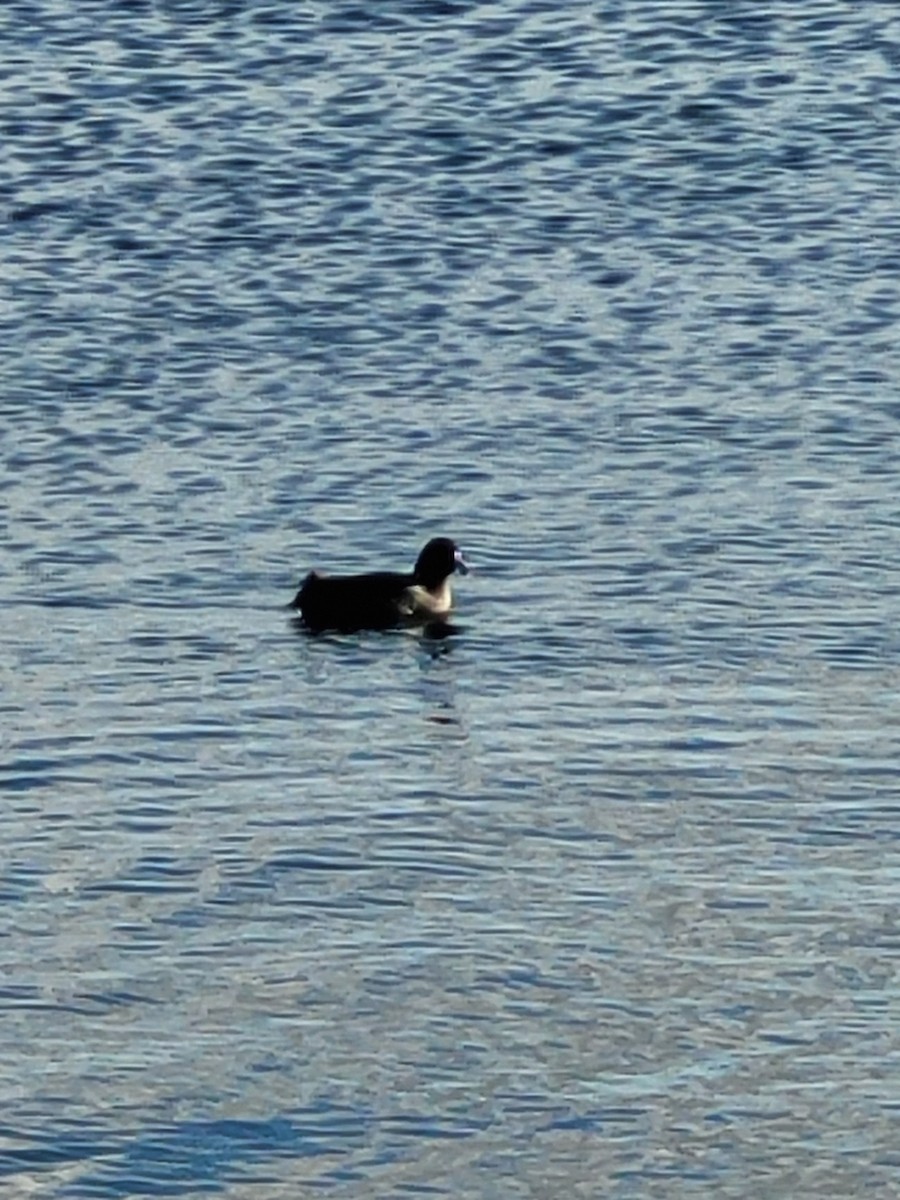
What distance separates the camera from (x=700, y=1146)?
14.4 meters

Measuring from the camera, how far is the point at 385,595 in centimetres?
2184

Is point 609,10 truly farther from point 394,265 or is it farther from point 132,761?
point 132,761

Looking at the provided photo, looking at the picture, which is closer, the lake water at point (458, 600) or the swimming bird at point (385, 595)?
the lake water at point (458, 600)

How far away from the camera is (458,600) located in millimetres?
21891

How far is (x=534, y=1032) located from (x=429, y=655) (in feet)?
19.1

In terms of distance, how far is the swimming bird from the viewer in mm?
21266

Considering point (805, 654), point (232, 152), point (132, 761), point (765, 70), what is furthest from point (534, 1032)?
point (765, 70)

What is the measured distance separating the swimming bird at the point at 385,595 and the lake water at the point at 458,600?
0.50 ft

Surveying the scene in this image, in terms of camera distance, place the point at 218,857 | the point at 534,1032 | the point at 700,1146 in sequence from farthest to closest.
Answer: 1. the point at 218,857
2. the point at 534,1032
3. the point at 700,1146

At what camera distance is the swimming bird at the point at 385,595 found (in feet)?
69.8

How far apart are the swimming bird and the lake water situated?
15 cm

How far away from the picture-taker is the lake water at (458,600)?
49.2ft

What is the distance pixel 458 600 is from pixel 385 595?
385mm

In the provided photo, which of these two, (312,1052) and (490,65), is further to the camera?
(490,65)
